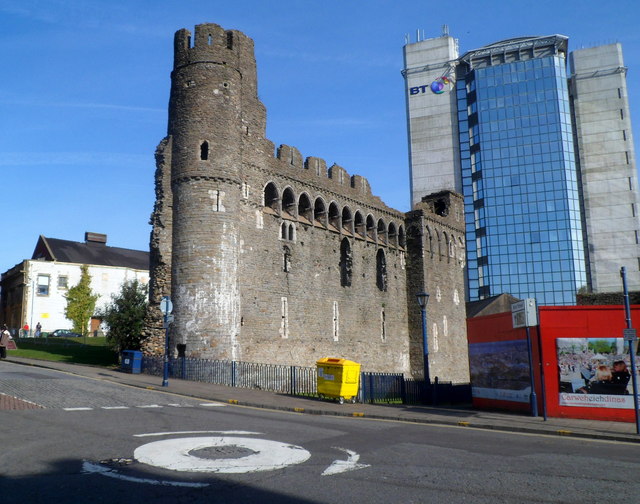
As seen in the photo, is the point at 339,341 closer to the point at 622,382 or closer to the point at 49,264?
the point at 622,382

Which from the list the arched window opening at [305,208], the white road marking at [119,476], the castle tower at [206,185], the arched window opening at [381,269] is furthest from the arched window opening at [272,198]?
the white road marking at [119,476]

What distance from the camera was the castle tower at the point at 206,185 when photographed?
87.6 ft

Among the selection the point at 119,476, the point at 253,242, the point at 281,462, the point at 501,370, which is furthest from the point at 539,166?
the point at 119,476

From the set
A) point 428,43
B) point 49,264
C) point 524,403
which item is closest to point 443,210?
point 524,403

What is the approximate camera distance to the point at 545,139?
96.3 metres

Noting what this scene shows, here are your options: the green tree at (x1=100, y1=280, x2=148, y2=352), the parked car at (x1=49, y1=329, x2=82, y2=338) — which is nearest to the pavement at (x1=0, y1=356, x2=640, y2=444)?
the green tree at (x1=100, y1=280, x2=148, y2=352)

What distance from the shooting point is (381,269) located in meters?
39.9

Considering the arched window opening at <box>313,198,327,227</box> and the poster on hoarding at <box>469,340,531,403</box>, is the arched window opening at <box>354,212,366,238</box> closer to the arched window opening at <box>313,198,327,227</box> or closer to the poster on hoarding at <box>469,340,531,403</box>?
the arched window opening at <box>313,198,327,227</box>

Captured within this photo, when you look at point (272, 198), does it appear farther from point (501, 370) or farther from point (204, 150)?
point (501, 370)

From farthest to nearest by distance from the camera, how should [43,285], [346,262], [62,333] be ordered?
[43,285] → [62,333] → [346,262]

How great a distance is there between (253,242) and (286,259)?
268 cm

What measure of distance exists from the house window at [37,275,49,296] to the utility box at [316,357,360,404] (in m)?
44.5

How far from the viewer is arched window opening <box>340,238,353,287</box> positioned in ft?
Result: 120

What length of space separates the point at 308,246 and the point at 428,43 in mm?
85061
